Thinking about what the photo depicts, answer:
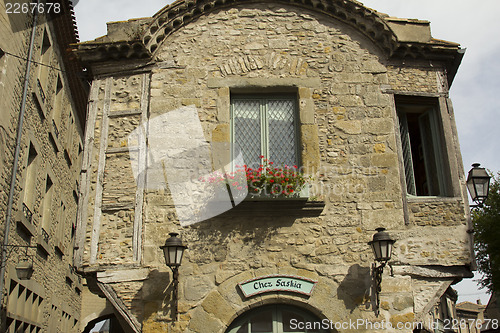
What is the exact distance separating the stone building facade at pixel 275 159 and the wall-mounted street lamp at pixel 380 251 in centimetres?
11

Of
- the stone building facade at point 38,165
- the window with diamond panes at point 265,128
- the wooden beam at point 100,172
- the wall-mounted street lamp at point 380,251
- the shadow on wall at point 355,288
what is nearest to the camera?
the wall-mounted street lamp at point 380,251

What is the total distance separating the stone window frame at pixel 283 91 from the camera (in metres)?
6.98

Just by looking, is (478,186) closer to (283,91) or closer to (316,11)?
(283,91)

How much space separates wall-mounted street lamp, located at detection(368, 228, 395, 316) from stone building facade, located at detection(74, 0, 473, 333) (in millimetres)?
109

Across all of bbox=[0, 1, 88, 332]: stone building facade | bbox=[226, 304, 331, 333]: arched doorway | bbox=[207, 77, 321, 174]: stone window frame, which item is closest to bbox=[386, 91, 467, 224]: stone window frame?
bbox=[207, 77, 321, 174]: stone window frame

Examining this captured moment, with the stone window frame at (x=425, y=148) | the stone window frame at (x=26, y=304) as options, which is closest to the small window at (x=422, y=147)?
the stone window frame at (x=425, y=148)

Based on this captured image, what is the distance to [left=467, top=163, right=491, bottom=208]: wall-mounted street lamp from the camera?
7.49m

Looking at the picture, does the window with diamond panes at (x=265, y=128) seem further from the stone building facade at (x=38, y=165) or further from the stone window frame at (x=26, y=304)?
the stone window frame at (x=26, y=304)

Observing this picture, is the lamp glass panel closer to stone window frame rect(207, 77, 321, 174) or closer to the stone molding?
A: the stone molding

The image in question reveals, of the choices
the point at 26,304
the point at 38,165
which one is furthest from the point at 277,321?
the point at 38,165

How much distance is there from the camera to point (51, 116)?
11695 mm

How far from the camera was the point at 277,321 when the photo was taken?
6.36 meters

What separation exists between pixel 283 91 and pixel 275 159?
1.10 meters

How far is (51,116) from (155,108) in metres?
5.56
